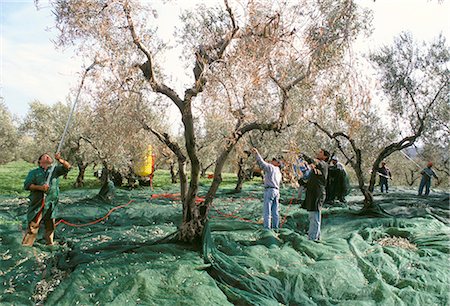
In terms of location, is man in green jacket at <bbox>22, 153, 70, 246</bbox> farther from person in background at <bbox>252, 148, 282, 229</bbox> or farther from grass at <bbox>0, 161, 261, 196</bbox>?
Answer: grass at <bbox>0, 161, 261, 196</bbox>

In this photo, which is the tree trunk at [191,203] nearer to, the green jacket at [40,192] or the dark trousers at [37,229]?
the green jacket at [40,192]

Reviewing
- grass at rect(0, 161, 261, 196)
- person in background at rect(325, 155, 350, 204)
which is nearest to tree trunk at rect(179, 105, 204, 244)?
person in background at rect(325, 155, 350, 204)

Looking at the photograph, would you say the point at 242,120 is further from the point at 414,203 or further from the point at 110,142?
the point at 414,203

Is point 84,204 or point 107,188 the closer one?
point 84,204

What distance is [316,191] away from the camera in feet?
26.9

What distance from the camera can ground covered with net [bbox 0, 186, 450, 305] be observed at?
5332 mm

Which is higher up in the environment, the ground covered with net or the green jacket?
the green jacket

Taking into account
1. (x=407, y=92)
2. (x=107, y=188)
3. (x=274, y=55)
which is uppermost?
(x=407, y=92)

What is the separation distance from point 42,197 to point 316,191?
217 inches

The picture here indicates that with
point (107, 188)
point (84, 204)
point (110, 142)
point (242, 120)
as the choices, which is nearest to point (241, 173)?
point (107, 188)

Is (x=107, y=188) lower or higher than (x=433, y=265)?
higher

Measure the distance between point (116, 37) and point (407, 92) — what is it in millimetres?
13398

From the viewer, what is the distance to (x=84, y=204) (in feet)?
42.4

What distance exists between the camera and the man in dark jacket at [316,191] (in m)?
8.19
